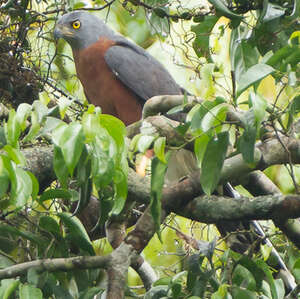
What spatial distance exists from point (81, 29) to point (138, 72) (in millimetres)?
560

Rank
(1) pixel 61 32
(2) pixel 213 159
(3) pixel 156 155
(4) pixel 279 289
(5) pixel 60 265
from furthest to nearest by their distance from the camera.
A: 1. (1) pixel 61 32
2. (4) pixel 279 289
3. (5) pixel 60 265
4. (2) pixel 213 159
5. (3) pixel 156 155

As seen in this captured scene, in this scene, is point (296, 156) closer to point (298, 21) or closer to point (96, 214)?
point (298, 21)

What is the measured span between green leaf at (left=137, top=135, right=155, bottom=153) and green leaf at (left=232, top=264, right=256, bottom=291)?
582 mm

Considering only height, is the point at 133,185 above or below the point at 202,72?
below

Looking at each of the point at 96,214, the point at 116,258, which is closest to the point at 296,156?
the point at 116,258

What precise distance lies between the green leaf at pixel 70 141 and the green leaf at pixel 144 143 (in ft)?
0.59

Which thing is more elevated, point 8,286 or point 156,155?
point 156,155

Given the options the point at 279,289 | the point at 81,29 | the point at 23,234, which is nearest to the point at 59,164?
the point at 23,234

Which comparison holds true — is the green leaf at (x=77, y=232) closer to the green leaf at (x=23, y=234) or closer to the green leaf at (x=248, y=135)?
the green leaf at (x=23, y=234)

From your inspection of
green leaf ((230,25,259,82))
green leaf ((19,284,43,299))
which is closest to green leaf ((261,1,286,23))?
green leaf ((230,25,259,82))

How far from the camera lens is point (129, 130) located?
103 inches

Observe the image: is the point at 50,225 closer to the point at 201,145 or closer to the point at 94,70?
the point at 201,145

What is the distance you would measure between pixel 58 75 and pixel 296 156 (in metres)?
2.47

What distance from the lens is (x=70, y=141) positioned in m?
1.70
